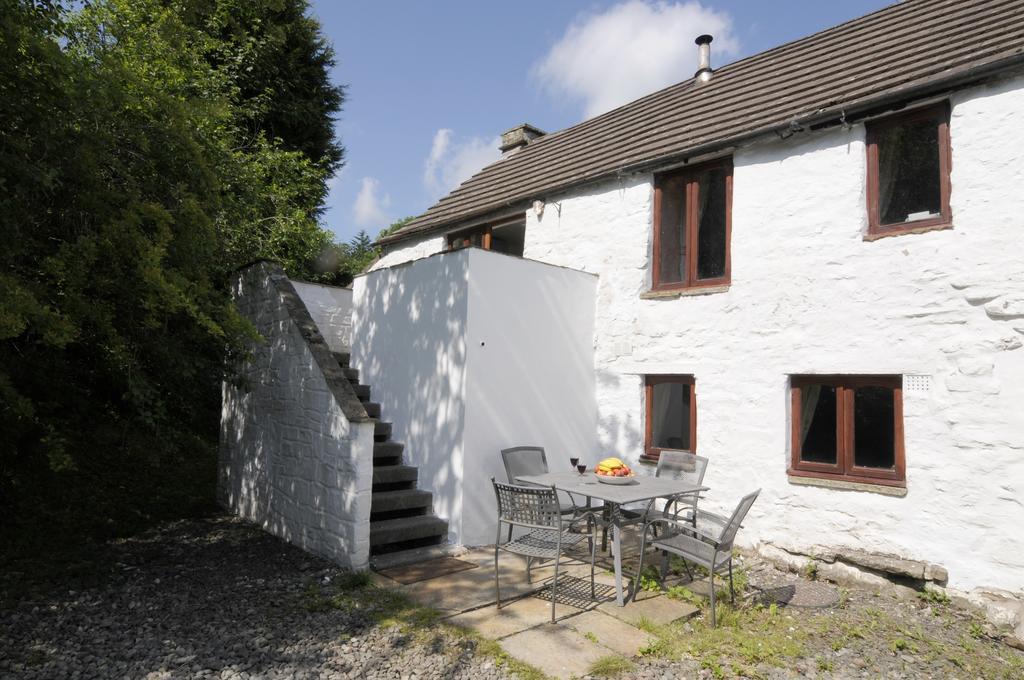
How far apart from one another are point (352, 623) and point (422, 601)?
0.65 metres

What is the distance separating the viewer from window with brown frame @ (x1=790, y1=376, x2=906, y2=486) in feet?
20.2

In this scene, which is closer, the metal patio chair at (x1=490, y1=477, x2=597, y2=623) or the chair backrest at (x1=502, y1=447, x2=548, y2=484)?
the metal patio chair at (x1=490, y1=477, x2=597, y2=623)

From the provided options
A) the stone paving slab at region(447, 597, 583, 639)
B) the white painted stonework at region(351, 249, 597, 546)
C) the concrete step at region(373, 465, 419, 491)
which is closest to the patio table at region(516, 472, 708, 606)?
the stone paving slab at region(447, 597, 583, 639)

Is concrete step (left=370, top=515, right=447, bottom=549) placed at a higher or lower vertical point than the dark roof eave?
lower

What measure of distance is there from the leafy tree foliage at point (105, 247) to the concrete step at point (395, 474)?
2.21 m

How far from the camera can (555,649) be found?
173 inches

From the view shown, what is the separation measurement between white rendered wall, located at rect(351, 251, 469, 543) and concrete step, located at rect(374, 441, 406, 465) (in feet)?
0.32

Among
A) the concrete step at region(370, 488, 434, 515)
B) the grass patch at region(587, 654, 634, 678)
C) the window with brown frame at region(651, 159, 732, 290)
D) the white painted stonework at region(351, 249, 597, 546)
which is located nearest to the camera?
the grass patch at region(587, 654, 634, 678)

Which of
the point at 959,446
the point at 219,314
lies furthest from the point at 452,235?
Result: the point at 959,446

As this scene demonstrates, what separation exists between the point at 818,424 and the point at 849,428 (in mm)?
314

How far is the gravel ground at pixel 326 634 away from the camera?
418cm

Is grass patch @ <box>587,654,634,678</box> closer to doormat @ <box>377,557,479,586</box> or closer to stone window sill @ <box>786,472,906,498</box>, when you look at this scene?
doormat @ <box>377,557,479,586</box>

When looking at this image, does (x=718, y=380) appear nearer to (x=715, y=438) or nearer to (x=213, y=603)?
(x=715, y=438)

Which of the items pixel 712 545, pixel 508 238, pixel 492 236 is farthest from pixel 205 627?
pixel 508 238
